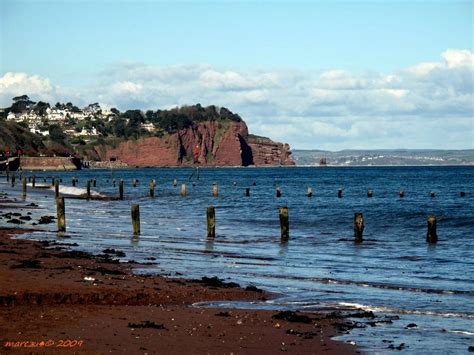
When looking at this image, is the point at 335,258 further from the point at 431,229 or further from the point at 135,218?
A: the point at 135,218

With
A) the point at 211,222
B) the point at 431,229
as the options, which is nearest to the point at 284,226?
the point at 211,222

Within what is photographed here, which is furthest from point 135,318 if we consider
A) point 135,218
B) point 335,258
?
point 135,218

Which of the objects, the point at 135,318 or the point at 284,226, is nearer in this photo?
the point at 135,318

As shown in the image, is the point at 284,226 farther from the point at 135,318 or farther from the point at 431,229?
the point at 135,318

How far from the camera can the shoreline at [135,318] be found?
508 inches

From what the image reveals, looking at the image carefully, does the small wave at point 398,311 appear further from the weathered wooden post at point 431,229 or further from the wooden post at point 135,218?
the wooden post at point 135,218

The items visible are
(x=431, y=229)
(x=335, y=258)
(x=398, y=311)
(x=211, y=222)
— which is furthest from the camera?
(x=211, y=222)

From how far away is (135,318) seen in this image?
49.4 feet

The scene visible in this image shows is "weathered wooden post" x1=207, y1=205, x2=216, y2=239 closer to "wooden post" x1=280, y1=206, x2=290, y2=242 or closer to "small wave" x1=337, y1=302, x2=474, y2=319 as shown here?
"wooden post" x1=280, y1=206, x2=290, y2=242

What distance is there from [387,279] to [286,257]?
6375 mm

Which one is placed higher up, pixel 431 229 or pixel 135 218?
pixel 135 218

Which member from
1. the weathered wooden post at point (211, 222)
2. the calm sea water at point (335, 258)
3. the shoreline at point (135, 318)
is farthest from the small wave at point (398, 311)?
the weathered wooden post at point (211, 222)

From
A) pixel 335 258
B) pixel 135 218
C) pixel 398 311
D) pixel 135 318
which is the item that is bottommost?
pixel 335 258

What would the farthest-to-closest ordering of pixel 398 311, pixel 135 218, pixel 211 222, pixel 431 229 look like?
pixel 135 218, pixel 211 222, pixel 431 229, pixel 398 311
